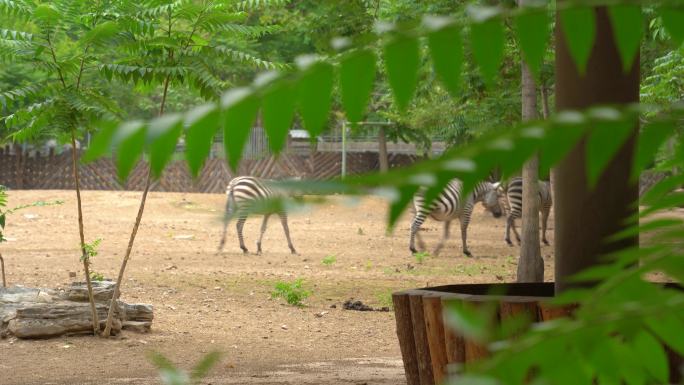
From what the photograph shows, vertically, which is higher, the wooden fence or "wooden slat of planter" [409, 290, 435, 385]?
the wooden fence

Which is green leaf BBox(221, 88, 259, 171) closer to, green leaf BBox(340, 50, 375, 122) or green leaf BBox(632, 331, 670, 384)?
green leaf BBox(340, 50, 375, 122)

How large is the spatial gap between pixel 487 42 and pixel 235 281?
559 inches

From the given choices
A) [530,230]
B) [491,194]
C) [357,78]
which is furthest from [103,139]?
[491,194]

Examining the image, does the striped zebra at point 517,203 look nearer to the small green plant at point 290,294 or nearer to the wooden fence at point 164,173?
the small green plant at point 290,294

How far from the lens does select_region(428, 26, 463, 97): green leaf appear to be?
94 centimetres

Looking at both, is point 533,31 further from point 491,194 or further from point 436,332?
point 491,194

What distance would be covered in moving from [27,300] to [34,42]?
8.05 ft

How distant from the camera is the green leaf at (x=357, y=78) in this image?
0.94 m

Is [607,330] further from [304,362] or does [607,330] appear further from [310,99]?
[304,362]

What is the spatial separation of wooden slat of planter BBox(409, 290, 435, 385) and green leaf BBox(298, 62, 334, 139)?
4174 millimetres

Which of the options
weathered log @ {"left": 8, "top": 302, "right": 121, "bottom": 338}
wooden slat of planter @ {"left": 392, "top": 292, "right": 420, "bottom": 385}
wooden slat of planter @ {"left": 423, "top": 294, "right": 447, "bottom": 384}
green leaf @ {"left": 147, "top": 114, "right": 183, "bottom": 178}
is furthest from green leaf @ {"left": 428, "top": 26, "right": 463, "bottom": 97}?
weathered log @ {"left": 8, "top": 302, "right": 121, "bottom": 338}

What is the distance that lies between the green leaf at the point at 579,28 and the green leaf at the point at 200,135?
300mm

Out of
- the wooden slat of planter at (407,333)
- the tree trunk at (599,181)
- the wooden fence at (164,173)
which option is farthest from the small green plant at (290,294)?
the wooden fence at (164,173)

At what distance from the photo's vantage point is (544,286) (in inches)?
238
